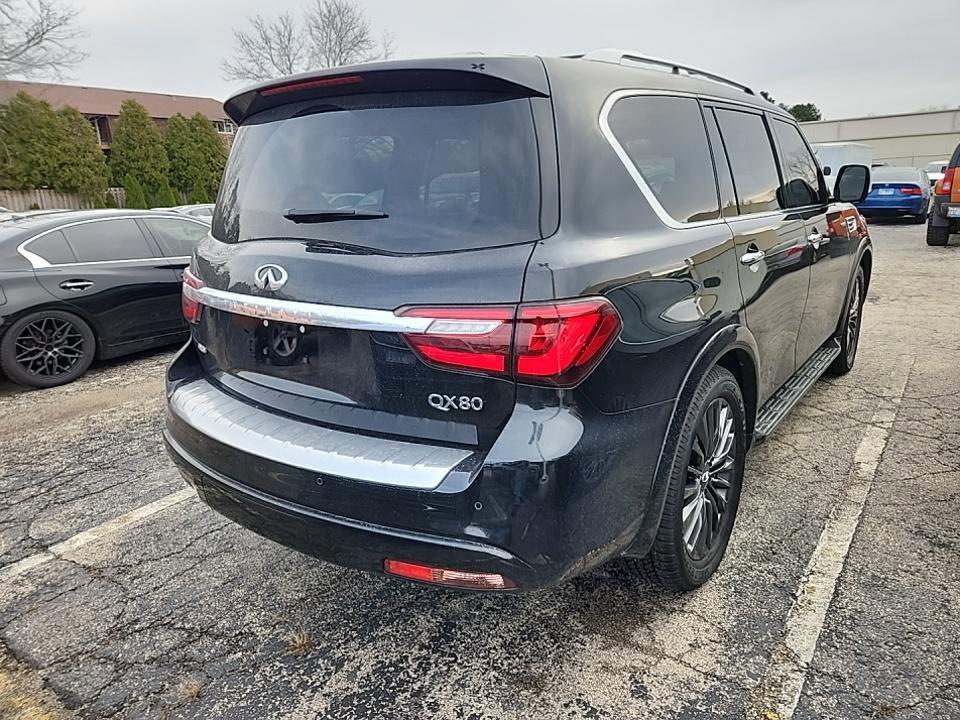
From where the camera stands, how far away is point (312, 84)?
7.33ft

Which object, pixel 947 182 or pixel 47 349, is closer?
pixel 47 349

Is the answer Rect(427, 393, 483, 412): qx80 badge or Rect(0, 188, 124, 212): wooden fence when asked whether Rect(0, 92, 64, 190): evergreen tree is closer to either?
Rect(0, 188, 124, 212): wooden fence

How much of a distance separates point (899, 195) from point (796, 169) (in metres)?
16.0

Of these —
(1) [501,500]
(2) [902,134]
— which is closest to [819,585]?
(1) [501,500]

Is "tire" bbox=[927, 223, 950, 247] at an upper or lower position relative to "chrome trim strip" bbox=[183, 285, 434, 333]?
lower

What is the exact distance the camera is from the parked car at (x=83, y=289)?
5.55m

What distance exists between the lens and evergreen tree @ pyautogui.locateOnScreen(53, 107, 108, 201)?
1040 inches

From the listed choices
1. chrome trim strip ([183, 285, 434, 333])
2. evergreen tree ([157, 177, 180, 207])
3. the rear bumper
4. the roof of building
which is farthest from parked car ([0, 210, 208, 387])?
the roof of building

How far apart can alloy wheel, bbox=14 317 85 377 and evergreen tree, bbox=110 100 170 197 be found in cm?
2671

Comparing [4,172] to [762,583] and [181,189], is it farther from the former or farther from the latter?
[762,583]

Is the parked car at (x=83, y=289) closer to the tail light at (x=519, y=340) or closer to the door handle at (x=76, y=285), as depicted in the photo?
the door handle at (x=76, y=285)

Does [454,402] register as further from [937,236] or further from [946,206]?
[937,236]

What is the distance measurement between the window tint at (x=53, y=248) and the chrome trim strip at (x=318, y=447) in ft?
14.4

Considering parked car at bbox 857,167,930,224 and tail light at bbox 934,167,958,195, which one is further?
parked car at bbox 857,167,930,224
